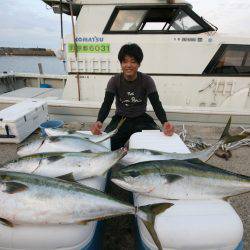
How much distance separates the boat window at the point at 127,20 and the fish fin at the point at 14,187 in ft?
18.0

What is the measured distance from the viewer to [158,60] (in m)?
6.47

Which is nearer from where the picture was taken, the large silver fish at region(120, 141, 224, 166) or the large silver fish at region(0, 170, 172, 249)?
the large silver fish at region(0, 170, 172, 249)

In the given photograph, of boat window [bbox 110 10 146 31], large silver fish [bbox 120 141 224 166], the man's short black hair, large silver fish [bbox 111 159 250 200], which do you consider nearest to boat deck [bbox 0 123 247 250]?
large silver fish [bbox 120 141 224 166]

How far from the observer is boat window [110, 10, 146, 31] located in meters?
6.36

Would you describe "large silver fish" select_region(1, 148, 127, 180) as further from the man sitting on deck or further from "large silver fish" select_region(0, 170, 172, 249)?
the man sitting on deck

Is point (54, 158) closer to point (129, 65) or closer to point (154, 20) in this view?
point (129, 65)

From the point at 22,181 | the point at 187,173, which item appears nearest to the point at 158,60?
the point at 187,173

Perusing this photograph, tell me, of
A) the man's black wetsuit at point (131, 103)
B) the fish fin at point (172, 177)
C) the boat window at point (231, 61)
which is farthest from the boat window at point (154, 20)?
the fish fin at point (172, 177)

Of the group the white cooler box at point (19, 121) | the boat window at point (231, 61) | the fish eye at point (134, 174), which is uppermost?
the boat window at point (231, 61)

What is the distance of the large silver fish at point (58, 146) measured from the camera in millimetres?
2848

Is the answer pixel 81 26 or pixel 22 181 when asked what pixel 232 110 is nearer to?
pixel 81 26

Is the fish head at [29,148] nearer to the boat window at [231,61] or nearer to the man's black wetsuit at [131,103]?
the man's black wetsuit at [131,103]

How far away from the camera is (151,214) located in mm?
1815

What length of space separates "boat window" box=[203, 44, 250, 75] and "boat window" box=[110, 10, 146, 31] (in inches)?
87.4
